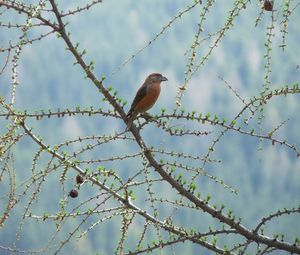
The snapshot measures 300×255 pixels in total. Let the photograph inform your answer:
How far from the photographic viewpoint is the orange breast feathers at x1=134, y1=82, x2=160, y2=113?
504cm

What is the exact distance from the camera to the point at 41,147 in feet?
11.1

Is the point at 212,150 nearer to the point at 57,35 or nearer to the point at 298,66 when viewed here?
the point at 298,66

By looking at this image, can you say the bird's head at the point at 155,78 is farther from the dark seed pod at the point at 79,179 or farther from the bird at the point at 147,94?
the dark seed pod at the point at 79,179

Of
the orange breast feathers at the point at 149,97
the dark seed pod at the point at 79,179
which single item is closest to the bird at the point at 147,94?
the orange breast feathers at the point at 149,97

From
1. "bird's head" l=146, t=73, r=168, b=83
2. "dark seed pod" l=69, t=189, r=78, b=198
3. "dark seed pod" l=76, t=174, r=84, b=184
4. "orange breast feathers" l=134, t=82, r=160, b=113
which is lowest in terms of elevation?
"dark seed pod" l=69, t=189, r=78, b=198

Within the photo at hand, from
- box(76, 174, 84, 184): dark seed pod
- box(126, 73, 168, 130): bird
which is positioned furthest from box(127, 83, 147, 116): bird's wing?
box(76, 174, 84, 184): dark seed pod

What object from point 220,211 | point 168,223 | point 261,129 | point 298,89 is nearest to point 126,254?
point 168,223

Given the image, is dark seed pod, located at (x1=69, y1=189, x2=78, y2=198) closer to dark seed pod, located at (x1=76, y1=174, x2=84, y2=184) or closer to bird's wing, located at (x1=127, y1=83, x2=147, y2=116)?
dark seed pod, located at (x1=76, y1=174, x2=84, y2=184)

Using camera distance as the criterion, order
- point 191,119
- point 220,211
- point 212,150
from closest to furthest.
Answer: point 212,150
point 191,119
point 220,211

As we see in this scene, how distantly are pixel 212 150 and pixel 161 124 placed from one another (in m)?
0.57

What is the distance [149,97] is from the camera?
523cm

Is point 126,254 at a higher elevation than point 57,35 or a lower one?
lower

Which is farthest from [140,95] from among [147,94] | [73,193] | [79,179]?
[73,193]

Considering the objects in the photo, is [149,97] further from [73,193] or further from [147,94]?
[73,193]
